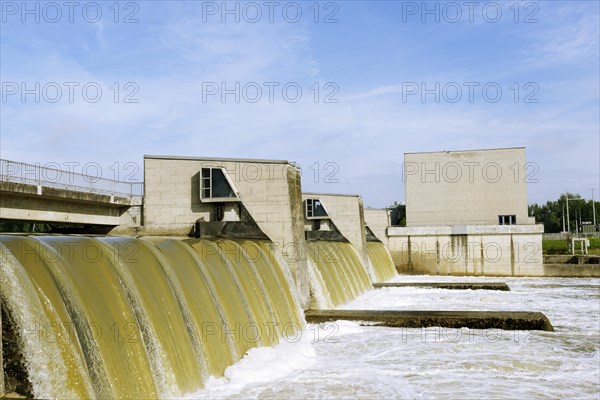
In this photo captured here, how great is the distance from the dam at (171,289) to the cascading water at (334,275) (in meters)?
0.08

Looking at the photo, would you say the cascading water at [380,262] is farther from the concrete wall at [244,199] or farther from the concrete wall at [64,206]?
the concrete wall at [244,199]

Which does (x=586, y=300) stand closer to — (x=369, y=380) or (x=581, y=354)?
(x=581, y=354)

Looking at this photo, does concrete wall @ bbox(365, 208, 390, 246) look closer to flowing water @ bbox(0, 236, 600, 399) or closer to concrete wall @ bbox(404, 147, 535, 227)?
concrete wall @ bbox(404, 147, 535, 227)

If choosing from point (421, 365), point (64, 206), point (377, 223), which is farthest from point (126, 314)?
point (377, 223)

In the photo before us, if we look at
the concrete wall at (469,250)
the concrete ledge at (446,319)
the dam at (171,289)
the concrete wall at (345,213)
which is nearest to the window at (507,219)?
the concrete wall at (469,250)

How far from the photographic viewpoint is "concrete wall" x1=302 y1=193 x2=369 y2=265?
25152 mm

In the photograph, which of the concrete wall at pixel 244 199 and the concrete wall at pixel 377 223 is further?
the concrete wall at pixel 377 223

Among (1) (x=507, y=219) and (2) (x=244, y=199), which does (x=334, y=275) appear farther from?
(1) (x=507, y=219)

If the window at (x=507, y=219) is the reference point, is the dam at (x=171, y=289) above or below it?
below

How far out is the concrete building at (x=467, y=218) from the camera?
103ft

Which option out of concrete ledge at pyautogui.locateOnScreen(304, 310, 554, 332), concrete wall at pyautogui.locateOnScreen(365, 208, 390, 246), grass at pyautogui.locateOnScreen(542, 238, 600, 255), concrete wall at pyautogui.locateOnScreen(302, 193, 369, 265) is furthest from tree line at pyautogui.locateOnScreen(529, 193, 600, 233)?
concrete ledge at pyautogui.locateOnScreen(304, 310, 554, 332)

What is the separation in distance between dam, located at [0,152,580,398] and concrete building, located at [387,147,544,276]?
45.3ft

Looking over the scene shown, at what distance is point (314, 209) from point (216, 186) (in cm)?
1099

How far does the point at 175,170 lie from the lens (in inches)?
603
